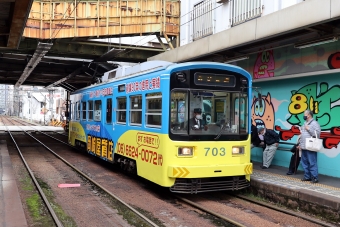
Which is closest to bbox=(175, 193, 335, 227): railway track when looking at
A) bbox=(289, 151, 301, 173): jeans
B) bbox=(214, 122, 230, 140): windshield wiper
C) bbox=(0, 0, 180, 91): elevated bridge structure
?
bbox=(214, 122, 230, 140): windshield wiper

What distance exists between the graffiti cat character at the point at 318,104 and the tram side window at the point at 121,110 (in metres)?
4.58

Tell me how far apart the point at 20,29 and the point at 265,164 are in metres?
7.95

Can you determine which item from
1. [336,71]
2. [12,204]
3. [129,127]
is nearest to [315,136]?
[336,71]

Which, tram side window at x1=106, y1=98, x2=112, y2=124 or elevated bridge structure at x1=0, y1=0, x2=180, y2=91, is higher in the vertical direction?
elevated bridge structure at x1=0, y1=0, x2=180, y2=91

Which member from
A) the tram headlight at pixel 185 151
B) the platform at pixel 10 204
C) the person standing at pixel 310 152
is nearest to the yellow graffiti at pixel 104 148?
the platform at pixel 10 204

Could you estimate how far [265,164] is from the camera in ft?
33.9

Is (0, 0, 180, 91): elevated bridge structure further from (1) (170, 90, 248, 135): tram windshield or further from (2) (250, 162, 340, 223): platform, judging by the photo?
Result: (2) (250, 162, 340, 223): platform

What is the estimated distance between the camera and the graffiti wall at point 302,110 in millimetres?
8977

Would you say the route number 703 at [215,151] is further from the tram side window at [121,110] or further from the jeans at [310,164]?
the tram side window at [121,110]

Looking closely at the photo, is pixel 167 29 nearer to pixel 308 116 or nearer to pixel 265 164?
pixel 265 164

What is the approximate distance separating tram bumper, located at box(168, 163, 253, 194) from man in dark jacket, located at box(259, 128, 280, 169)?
7.47 feet

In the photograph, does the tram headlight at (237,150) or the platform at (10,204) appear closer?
the platform at (10,204)

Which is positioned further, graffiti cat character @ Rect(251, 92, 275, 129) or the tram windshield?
graffiti cat character @ Rect(251, 92, 275, 129)

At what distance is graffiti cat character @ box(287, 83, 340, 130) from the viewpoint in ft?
29.4
